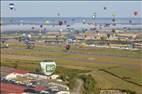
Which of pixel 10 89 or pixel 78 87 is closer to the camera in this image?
pixel 10 89

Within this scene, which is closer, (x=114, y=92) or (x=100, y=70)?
(x=114, y=92)

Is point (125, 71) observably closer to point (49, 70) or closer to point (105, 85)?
point (105, 85)

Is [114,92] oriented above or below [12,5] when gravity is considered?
below

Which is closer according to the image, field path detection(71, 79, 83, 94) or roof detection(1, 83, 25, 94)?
roof detection(1, 83, 25, 94)

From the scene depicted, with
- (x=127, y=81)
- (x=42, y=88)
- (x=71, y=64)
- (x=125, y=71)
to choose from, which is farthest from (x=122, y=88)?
(x=71, y=64)

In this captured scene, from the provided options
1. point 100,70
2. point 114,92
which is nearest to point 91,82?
point 114,92

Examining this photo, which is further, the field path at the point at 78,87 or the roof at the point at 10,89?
the field path at the point at 78,87

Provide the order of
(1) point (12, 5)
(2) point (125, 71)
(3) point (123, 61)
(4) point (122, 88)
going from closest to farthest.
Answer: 1. (4) point (122, 88)
2. (2) point (125, 71)
3. (1) point (12, 5)
4. (3) point (123, 61)

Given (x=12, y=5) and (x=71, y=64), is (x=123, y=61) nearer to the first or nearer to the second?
(x=71, y=64)

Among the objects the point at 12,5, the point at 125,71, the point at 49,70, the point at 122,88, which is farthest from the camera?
the point at 12,5
